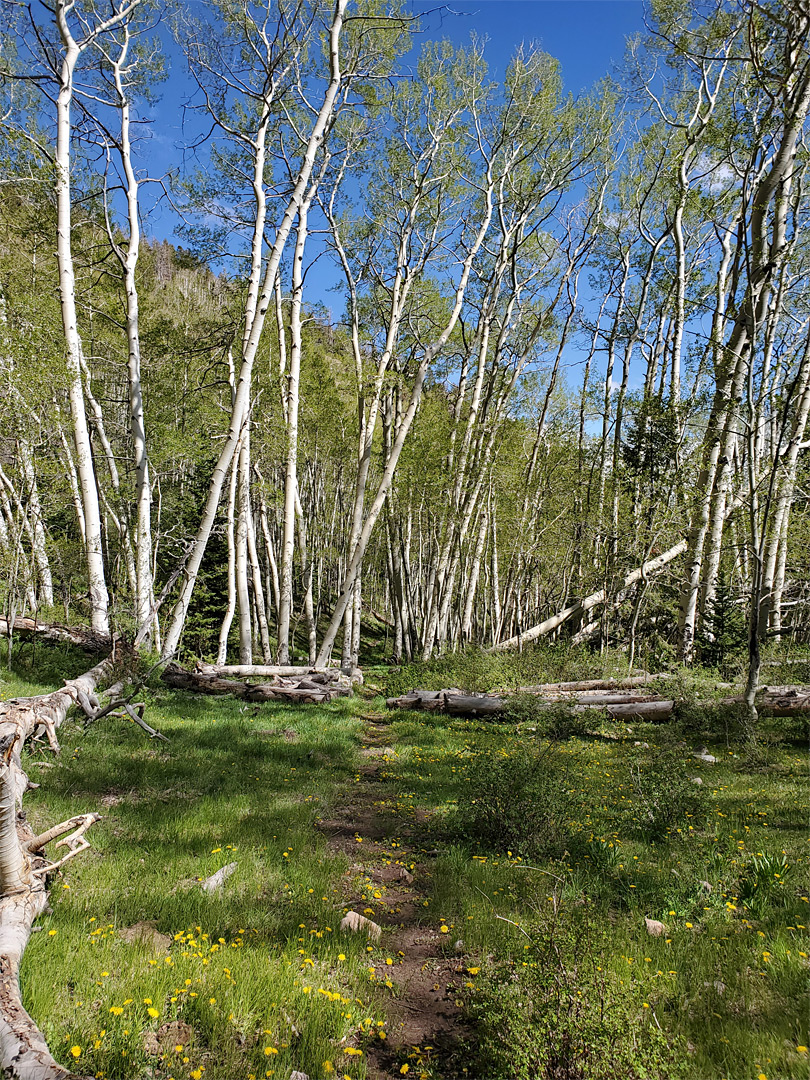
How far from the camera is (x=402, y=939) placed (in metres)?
3.27

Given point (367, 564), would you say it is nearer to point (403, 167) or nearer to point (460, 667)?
point (460, 667)

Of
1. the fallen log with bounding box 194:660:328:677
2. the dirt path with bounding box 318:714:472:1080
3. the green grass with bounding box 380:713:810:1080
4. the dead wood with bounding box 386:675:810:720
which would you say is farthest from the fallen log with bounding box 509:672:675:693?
the dirt path with bounding box 318:714:472:1080

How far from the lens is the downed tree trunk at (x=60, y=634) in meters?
9.24

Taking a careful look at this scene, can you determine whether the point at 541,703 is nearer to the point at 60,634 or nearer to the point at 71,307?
the point at 60,634

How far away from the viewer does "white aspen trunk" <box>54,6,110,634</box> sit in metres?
9.34

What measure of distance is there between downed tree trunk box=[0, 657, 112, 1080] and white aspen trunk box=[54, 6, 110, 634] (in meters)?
5.49

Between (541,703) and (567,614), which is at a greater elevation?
(567,614)

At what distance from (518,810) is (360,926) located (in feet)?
5.81

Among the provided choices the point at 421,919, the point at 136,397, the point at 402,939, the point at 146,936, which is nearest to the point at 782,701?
the point at 421,919

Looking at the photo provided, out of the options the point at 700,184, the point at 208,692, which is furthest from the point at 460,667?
the point at 700,184

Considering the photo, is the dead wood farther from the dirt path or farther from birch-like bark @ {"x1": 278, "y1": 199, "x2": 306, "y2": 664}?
the dirt path

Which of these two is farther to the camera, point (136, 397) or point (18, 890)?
point (136, 397)

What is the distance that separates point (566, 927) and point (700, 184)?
60.2ft

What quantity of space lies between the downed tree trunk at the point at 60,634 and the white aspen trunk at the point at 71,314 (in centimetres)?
24
